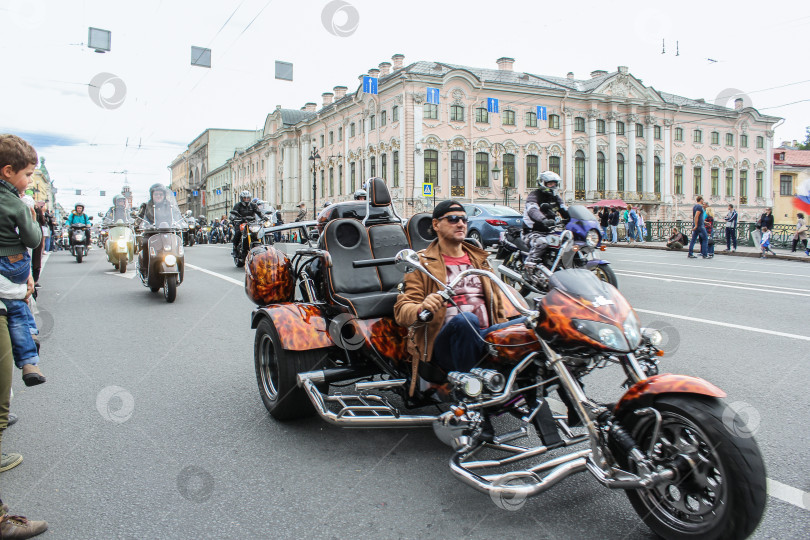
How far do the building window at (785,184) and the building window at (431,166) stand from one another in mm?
42389

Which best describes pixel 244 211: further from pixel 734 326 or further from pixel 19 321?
pixel 19 321

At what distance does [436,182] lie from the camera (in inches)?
1831

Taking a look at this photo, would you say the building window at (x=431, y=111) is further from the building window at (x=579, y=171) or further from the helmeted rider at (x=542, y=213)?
the helmeted rider at (x=542, y=213)

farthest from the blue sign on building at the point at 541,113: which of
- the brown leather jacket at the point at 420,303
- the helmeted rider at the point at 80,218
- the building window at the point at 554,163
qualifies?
the brown leather jacket at the point at 420,303

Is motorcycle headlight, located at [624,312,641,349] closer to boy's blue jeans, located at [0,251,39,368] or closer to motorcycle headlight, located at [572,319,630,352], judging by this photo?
motorcycle headlight, located at [572,319,630,352]

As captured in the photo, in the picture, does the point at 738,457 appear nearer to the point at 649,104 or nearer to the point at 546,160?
the point at 546,160

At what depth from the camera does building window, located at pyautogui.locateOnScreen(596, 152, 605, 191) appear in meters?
53.8

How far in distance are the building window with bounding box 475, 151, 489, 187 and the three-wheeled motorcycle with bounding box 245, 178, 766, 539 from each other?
4478cm

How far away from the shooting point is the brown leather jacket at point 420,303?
3311 millimetres

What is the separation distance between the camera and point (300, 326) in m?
4.12

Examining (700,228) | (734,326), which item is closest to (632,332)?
(734,326)

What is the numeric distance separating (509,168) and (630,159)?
13291mm

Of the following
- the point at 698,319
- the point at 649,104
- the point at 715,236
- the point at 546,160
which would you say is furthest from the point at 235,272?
the point at 649,104

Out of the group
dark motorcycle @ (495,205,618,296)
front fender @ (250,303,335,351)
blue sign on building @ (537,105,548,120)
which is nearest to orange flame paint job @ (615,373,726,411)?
front fender @ (250,303,335,351)
